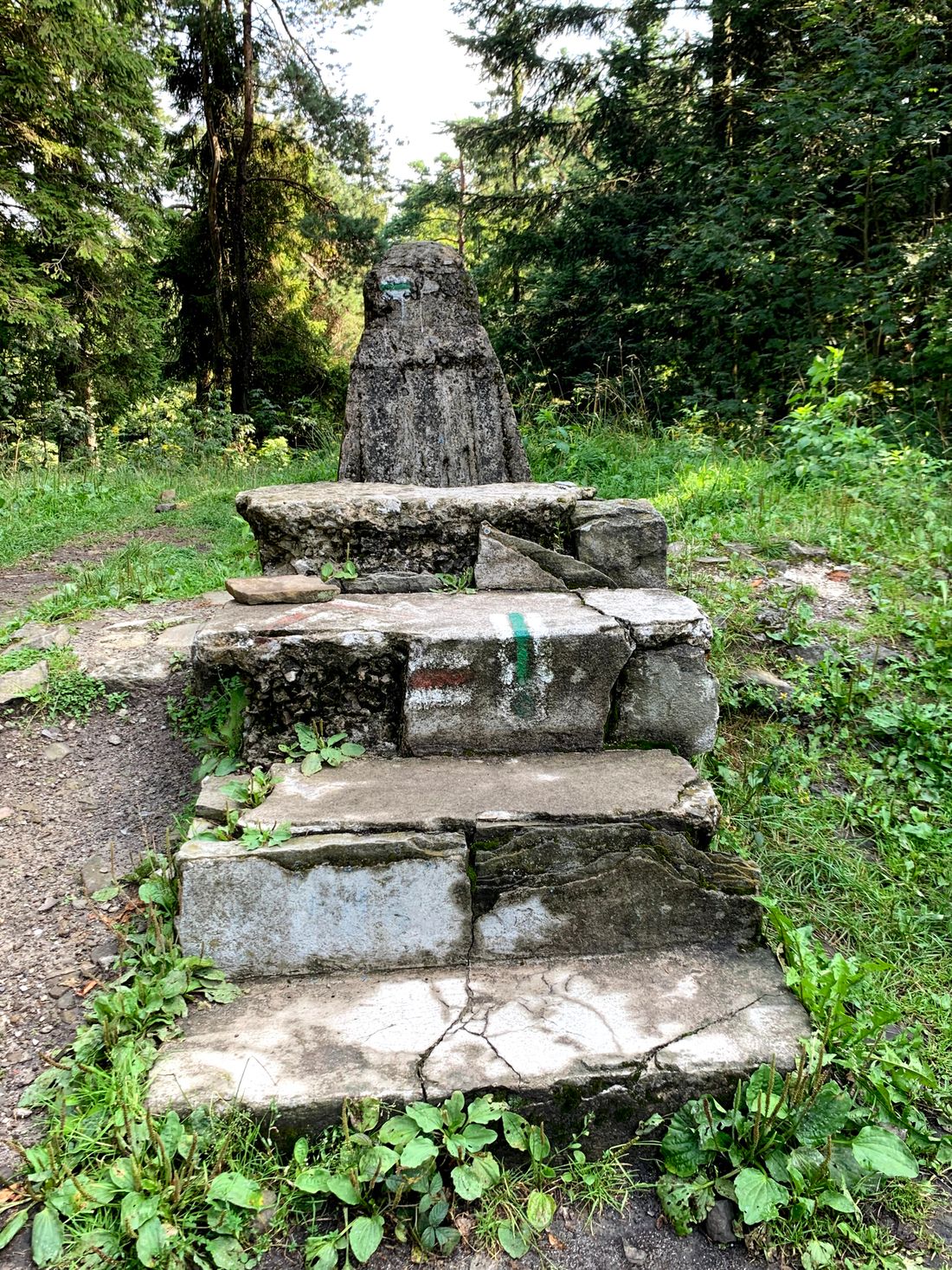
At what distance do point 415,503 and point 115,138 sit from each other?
10.5 meters

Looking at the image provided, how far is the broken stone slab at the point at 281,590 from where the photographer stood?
7.88 ft

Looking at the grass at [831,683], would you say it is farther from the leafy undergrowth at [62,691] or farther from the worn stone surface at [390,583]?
the worn stone surface at [390,583]

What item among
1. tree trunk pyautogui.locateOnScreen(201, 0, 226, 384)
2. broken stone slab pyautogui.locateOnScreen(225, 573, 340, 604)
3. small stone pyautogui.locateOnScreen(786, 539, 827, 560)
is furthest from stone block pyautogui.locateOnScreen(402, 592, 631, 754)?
tree trunk pyautogui.locateOnScreen(201, 0, 226, 384)

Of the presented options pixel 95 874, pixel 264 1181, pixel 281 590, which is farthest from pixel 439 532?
pixel 264 1181

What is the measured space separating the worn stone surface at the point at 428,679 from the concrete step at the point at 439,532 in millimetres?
541

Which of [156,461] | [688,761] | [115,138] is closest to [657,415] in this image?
[156,461]

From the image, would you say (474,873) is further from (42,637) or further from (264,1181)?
(42,637)

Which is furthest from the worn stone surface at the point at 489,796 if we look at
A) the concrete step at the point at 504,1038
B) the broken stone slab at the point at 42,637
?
the broken stone slab at the point at 42,637

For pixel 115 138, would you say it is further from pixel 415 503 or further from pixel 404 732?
pixel 404 732

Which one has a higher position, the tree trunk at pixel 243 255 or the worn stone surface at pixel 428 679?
the tree trunk at pixel 243 255

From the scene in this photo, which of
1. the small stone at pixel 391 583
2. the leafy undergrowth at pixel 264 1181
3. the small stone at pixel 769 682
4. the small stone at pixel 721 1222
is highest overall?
the small stone at pixel 391 583

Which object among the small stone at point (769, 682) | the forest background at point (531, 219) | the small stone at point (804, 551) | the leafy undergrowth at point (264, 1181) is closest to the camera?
the leafy undergrowth at point (264, 1181)

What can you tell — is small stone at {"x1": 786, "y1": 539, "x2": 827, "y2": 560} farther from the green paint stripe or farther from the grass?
the green paint stripe

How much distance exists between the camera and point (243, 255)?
12.8 meters
